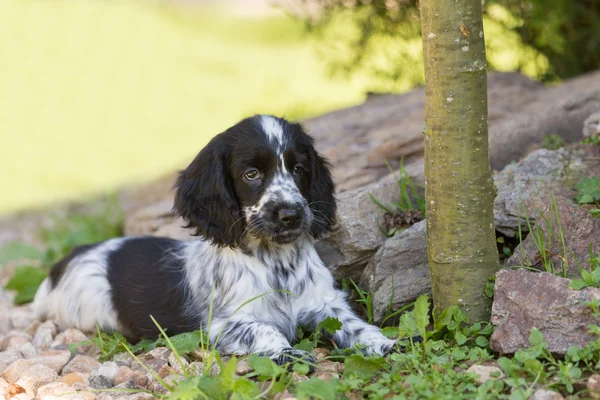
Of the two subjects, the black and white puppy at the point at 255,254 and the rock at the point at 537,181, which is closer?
the black and white puppy at the point at 255,254

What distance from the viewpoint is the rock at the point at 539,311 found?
333cm

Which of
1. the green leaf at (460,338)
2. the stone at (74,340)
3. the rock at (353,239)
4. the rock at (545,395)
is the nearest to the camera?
the rock at (545,395)

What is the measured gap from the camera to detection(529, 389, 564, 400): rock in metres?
3.00

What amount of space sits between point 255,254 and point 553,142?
2406 mm

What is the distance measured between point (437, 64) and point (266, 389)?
1632 millimetres

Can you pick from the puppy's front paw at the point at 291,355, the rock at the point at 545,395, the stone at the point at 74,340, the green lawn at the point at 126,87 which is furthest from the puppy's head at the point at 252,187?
the green lawn at the point at 126,87

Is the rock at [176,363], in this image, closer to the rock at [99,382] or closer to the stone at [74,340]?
the rock at [99,382]

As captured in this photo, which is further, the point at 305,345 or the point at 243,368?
the point at 305,345

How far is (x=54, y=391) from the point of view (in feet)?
11.5

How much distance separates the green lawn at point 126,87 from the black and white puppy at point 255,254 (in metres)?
4.70

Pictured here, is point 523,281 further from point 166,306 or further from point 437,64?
point 166,306

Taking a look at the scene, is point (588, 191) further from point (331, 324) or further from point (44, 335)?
point (44, 335)

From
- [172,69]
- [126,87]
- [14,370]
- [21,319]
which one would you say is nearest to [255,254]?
[14,370]

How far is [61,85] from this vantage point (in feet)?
52.6
